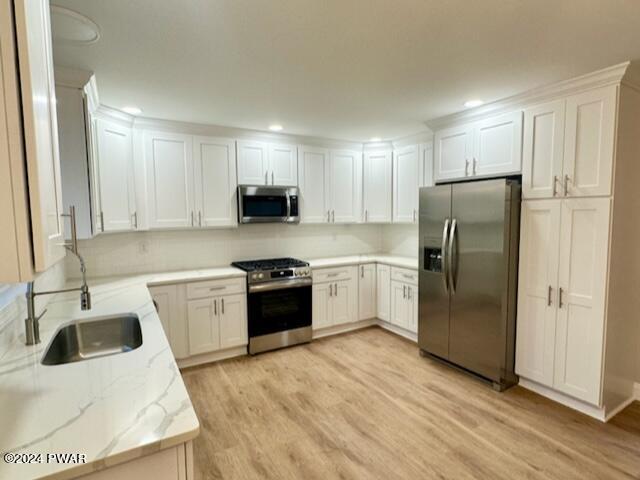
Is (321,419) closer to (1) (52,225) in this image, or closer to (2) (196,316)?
(2) (196,316)

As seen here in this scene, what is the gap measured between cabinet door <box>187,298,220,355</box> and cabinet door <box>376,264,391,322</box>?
6.94 ft

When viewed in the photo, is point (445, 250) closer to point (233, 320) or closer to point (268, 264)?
point (268, 264)

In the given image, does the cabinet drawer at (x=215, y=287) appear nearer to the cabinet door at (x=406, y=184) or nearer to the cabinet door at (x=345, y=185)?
the cabinet door at (x=345, y=185)

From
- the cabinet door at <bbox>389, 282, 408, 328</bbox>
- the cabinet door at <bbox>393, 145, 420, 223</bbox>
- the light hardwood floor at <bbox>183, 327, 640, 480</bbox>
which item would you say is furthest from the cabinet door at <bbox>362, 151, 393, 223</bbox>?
the light hardwood floor at <bbox>183, 327, 640, 480</bbox>

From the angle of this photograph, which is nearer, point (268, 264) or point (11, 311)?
point (11, 311)

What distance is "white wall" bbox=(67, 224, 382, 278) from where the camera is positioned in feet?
11.3

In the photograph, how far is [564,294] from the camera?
2.61m

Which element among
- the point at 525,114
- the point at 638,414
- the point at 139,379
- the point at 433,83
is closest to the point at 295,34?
the point at 433,83

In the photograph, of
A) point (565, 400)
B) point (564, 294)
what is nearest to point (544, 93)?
point (564, 294)

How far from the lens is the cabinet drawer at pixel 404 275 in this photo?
390 centimetres

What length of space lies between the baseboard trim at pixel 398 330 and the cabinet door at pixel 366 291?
21cm

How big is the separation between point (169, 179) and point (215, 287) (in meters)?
1.24

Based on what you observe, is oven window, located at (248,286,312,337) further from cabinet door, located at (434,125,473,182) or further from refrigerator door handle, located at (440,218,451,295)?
cabinet door, located at (434,125,473,182)

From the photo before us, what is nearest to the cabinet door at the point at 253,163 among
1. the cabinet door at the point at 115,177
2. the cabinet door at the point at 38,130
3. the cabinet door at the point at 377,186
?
the cabinet door at the point at 115,177
